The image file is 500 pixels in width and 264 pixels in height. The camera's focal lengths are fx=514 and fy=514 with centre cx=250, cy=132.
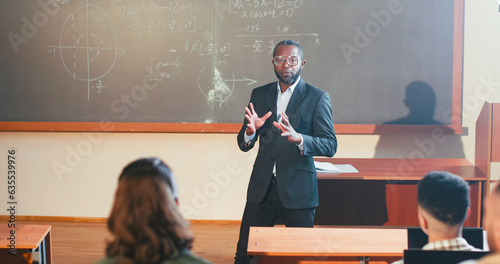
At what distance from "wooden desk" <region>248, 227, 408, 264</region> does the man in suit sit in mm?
336

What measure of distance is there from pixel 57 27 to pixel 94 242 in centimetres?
193

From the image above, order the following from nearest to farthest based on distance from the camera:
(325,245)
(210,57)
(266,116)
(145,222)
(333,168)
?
(145,222) < (325,245) < (266,116) < (333,168) < (210,57)

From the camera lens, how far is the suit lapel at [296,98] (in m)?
2.78

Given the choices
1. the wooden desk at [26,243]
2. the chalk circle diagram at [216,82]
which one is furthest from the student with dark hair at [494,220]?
the chalk circle diagram at [216,82]

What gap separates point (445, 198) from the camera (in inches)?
59.9

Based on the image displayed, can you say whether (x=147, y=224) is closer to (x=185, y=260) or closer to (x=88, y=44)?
(x=185, y=260)

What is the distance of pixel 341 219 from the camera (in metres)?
3.50

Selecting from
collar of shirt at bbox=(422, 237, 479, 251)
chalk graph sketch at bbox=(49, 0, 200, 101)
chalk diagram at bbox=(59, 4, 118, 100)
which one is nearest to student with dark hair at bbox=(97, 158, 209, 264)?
collar of shirt at bbox=(422, 237, 479, 251)

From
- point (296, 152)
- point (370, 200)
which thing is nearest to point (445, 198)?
point (296, 152)

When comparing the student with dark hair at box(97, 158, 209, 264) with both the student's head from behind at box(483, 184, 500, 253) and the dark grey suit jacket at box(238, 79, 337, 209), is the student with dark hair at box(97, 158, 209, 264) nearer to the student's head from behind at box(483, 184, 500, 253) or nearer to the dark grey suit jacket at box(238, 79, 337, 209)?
the student's head from behind at box(483, 184, 500, 253)

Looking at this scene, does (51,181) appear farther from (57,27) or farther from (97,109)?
(57,27)

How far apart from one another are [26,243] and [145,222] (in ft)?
4.46

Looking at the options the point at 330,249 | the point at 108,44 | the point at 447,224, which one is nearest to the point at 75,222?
the point at 108,44

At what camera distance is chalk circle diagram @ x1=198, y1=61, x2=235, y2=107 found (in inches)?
177
